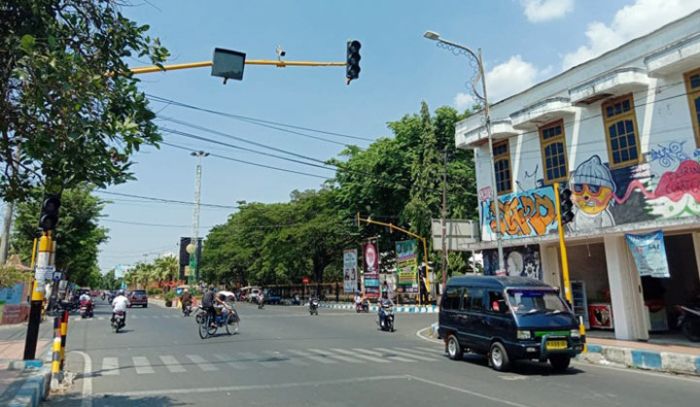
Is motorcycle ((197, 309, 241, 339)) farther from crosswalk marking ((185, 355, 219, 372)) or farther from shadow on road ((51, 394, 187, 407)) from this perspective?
shadow on road ((51, 394, 187, 407))

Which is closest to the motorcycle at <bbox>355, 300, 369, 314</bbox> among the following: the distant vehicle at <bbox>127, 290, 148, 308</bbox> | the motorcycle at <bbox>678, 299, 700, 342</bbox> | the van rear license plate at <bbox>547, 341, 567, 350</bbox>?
the distant vehicle at <bbox>127, 290, 148, 308</bbox>

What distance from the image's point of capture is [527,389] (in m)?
8.68

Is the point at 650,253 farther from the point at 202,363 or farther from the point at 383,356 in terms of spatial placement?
the point at 202,363

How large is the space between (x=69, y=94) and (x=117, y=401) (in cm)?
521

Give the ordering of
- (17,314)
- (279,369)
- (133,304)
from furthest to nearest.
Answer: (133,304) < (17,314) < (279,369)

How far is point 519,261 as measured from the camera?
1850 centimetres

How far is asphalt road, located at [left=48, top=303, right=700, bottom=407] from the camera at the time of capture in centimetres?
784

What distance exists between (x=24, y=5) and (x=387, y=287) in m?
36.2

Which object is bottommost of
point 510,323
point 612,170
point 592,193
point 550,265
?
point 510,323

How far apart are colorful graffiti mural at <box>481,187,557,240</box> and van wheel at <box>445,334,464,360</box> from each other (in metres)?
6.18

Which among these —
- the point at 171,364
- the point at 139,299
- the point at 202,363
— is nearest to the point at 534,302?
the point at 202,363

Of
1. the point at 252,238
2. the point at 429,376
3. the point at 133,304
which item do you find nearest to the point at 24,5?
the point at 429,376

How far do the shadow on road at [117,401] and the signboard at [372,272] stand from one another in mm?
31268

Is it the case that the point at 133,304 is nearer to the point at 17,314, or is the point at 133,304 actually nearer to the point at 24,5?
the point at 17,314
